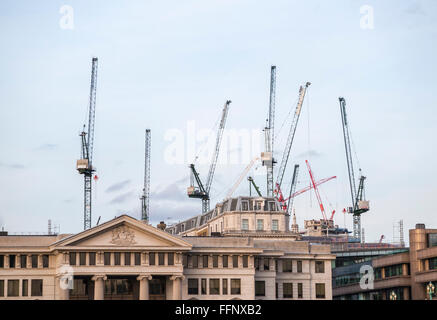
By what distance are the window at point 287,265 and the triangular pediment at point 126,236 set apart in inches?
817

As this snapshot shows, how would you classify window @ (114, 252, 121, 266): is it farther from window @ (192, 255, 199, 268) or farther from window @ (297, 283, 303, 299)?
window @ (297, 283, 303, 299)

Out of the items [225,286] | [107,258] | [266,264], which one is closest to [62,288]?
[107,258]

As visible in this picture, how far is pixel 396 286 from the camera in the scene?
195500mm

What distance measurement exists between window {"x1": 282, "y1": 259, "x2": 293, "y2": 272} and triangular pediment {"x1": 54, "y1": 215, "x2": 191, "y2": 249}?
20.7 m

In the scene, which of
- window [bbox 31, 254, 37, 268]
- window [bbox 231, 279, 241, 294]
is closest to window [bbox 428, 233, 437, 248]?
window [bbox 231, 279, 241, 294]

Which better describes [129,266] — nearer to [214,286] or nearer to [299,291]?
[214,286]

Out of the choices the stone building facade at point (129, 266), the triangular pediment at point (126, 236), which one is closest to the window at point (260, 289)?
the stone building facade at point (129, 266)

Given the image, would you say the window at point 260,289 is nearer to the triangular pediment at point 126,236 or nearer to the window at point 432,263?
the triangular pediment at point 126,236

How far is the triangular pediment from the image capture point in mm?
156875

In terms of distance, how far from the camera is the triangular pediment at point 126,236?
156875 mm

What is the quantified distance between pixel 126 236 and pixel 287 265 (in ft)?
101

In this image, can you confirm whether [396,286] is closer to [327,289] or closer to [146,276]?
[327,289]
